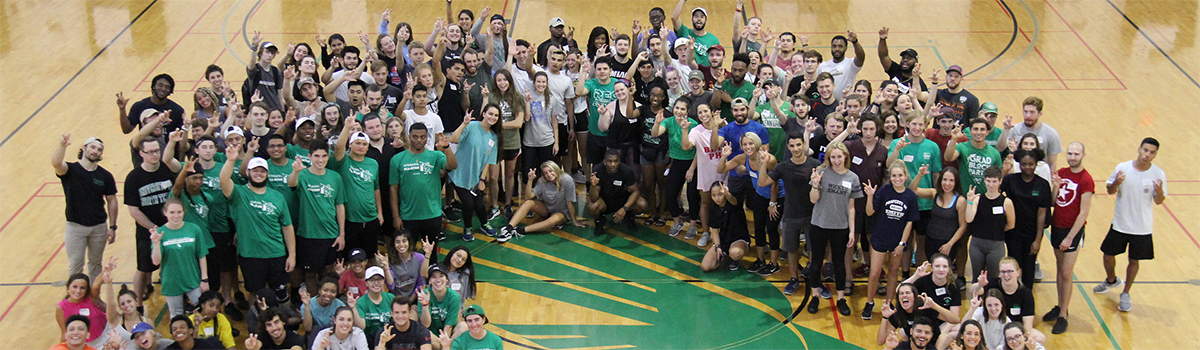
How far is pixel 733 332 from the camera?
30.0 ft

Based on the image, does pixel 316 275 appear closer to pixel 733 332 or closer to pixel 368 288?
pixel 368 288

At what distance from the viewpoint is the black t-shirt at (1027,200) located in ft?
28.4

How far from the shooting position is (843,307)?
9.38 m

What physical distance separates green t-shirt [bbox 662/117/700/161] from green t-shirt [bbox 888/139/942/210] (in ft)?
6.80

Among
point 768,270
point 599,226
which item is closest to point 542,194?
point 599,226

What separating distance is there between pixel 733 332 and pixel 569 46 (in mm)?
4531

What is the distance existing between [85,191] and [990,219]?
7771mm

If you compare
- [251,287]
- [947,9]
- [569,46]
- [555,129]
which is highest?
[947,9]

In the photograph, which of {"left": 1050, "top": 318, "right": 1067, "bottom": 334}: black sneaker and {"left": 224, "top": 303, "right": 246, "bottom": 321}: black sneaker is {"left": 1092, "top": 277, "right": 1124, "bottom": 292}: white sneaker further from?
{"left": 224, "top": 303, "right": 246, "bottom": 321}: black sneaker

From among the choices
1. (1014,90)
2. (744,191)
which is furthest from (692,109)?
Answer: (1014,90)

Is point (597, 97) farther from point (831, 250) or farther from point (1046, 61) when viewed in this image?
point (1046, 61)

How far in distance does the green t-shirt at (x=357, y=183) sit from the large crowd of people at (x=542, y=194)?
0.06 ft

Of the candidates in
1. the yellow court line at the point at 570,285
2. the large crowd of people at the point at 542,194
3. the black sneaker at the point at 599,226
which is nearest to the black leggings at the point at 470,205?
the large crowd of people at the point at 542,194

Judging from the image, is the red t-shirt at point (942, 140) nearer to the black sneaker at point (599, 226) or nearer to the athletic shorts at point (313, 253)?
the black sneaker at point (599, 226)
